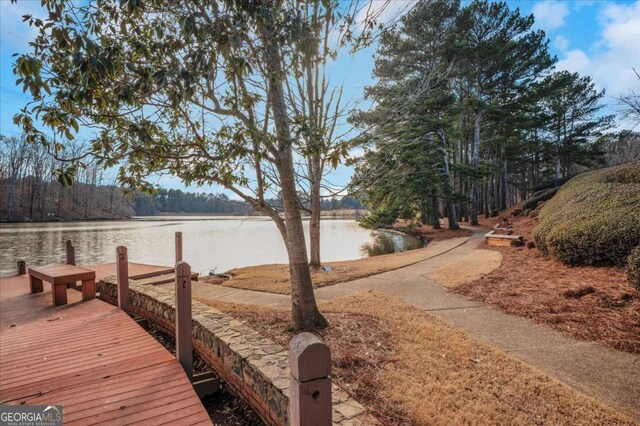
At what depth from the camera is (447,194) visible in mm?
17344

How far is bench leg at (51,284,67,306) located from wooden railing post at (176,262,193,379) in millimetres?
4025

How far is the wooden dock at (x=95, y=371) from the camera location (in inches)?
103

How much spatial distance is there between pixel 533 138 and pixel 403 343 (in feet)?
99.3

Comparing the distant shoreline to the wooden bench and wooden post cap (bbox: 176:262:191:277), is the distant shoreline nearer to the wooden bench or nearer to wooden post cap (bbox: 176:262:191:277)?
wooden post cap (bbox: 176:262:191:277)

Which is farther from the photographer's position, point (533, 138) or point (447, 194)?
point (533, 138)

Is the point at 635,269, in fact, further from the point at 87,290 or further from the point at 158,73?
the point at 87,290

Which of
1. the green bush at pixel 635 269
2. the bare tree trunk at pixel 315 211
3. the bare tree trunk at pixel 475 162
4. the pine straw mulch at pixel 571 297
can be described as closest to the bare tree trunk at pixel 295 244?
the pine straw mulch at pixel 571 297

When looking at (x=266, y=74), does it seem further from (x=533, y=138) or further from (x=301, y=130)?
(x=533, y=138)

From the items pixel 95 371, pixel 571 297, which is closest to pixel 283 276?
pixel 95 371

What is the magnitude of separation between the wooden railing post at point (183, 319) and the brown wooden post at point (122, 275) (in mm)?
2318

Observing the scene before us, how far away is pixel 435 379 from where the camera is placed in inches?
122

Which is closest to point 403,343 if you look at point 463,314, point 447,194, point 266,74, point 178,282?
point 463,314

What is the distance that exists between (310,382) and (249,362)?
5.38 feet

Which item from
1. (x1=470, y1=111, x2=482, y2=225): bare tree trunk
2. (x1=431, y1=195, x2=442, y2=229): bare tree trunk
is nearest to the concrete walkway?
A: (x1=431, y1=195, x2=442, y2=229): bare tree trunk
